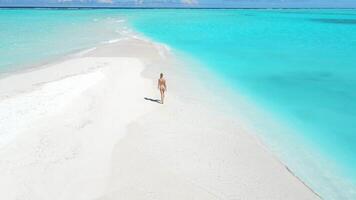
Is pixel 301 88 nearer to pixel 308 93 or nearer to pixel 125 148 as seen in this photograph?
pixel 308 93

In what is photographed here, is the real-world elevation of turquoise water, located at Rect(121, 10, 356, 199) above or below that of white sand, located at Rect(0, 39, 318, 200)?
below

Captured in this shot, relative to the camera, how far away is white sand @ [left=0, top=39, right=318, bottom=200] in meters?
8.84

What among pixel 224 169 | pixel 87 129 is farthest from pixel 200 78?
pixel 224 169

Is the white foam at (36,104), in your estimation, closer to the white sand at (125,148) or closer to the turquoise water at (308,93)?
the white sand at (125,148)

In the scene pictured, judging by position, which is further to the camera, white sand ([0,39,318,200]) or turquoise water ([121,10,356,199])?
turquoise water ([121,10,356,199])

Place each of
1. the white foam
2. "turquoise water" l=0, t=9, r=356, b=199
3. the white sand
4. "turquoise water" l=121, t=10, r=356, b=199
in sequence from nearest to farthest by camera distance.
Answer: the white sand, "turquoise water" l=121, t=10, r=356, b=199, "turquoise water" l=0, t=9, r=356, b=199, the white foam

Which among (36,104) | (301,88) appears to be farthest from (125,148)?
(301,88)

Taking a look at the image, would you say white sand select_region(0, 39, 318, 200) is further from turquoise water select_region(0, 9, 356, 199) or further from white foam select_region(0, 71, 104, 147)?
turquoise water select_region(0, 9, 356, 199)

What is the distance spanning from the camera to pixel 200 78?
2064 centimetres

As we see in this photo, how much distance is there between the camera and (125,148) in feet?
35.4

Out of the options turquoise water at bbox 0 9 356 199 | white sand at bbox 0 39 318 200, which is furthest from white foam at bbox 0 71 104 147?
turquoise water at bbox 0 9 356 199

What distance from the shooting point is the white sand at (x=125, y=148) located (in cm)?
884

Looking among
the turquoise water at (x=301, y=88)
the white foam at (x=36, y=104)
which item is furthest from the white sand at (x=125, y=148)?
the turquoise water at (x=301, y=88)

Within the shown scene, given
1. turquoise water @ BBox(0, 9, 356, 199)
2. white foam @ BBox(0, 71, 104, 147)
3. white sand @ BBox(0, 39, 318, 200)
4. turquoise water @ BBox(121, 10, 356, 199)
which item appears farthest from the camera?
white foam @ BBox(0, 71, 104, 147)
